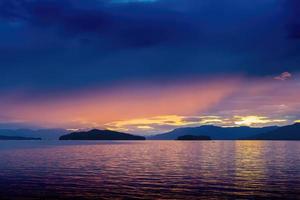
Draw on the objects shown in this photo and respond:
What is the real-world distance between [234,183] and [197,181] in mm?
7650

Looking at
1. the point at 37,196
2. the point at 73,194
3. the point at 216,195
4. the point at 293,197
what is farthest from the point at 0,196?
the point at 293,197

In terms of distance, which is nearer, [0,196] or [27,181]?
[0,196]

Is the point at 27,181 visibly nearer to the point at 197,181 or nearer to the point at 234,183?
the point at 197,181

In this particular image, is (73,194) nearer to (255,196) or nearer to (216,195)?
(216,195)

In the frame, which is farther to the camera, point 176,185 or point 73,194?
point 176,185

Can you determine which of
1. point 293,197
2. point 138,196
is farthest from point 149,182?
point 293,197

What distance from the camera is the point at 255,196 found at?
55.2 m

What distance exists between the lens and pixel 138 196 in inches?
2183

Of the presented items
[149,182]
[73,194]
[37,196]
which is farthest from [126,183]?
[37,196]

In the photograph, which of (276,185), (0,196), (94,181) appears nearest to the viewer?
(0,196)

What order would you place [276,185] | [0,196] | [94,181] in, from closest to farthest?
[0,196]
[276,185]
[94,181]

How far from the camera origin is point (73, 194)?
56.9 m

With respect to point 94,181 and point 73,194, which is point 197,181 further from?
point 73,194

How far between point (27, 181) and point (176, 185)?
30.0 m
